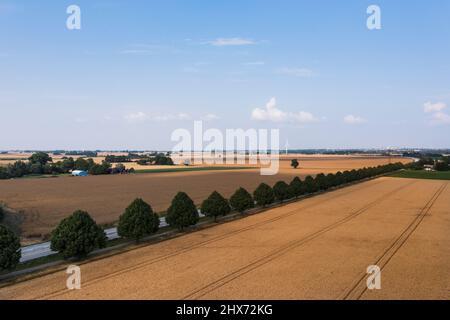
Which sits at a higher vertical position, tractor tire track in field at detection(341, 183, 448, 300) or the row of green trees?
the row of green trees

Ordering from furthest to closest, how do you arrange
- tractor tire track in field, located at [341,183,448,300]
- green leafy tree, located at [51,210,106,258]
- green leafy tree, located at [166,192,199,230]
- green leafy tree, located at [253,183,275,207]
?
1. green leafy tree, located at [253,183,275,207]
2. green leafy tree, located at [166,192,199,230]
3. green leafy tree, located at [51,210,106,258]
4. tractor tire track in field, located at [341,183,448,300]

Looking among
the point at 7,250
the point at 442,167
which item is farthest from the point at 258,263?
the point at 442,167

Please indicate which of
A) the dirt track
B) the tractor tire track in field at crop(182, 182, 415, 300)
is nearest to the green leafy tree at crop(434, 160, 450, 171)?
the dirt track

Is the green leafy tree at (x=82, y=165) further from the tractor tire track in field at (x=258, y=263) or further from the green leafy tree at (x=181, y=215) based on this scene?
the tractor tire track in field at (x=258, y=263)

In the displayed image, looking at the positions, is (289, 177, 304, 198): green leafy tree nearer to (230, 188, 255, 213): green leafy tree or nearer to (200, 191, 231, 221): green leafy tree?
(230, 188, 255, 213): green leafy tree

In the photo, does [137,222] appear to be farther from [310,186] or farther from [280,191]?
[310,186]
